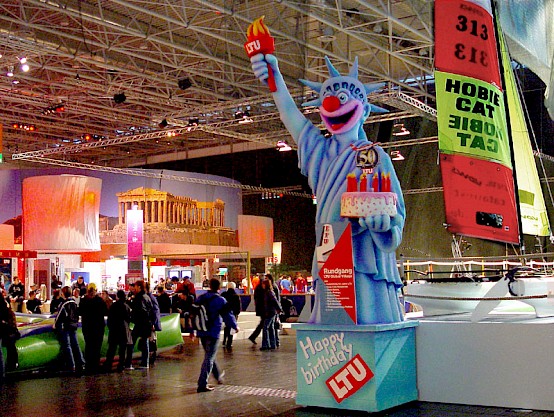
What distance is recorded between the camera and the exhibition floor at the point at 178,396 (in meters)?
6.68

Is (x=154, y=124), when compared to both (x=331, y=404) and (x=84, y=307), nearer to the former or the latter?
(x=84, y=307)

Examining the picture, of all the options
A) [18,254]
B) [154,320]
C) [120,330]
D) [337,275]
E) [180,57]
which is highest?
[180,57]

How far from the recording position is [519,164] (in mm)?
7238

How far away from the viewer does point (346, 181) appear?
701 centimetres

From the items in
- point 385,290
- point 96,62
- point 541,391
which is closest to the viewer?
point 541,391

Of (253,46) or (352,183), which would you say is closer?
(352,183)

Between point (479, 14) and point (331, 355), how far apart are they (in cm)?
331

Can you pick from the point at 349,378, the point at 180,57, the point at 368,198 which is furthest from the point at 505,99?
the point at 180,57

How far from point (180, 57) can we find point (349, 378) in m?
16.0

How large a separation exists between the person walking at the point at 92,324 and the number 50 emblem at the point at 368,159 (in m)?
4.82

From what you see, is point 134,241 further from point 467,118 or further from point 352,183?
point 467,118

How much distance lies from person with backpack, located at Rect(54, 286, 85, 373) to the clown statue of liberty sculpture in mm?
4252

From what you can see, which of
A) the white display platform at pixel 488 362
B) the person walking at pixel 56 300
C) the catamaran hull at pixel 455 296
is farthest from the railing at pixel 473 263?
the person walking at pixel 56 300

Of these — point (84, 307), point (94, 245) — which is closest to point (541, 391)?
point (84, 307)
